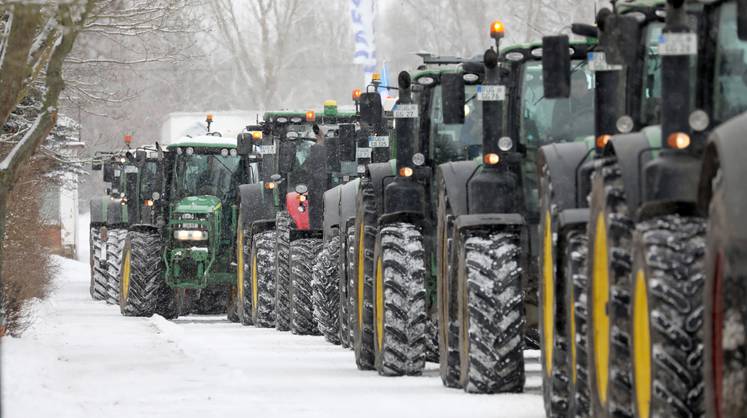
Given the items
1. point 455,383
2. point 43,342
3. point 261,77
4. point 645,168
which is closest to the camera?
point 645,168

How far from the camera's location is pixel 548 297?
11.5 metres

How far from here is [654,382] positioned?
8047 mm

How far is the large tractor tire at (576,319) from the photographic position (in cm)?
1024

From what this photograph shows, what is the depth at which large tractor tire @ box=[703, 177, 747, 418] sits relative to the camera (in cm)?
677

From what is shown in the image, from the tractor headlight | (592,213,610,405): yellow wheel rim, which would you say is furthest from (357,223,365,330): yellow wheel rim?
the tractor headlight

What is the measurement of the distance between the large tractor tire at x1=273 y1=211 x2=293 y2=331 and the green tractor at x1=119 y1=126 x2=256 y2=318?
3761mm

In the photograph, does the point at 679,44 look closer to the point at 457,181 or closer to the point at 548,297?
the point at 548,297

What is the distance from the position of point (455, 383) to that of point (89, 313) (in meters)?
16.9

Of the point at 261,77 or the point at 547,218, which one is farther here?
the point at 261,77

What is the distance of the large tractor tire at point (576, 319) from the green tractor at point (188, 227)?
17830 mm

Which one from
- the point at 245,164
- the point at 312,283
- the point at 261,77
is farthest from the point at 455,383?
the point at 261,77

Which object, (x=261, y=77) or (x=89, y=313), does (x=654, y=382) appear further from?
(x=261, y=77)

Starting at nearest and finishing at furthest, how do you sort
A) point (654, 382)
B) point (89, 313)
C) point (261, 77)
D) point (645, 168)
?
point (654, 382) < point (645, 168) < point (89, 313) < point (261, 77)

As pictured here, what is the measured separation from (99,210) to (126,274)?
1178cm
